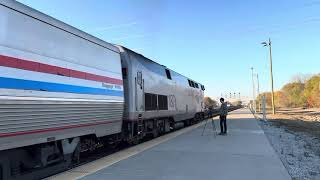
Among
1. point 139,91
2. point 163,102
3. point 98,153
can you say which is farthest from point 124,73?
point 163,102

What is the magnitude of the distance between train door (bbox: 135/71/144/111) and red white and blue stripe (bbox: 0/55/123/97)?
3.44 meters

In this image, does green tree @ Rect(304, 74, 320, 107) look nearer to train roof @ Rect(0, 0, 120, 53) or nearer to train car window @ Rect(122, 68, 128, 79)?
train car window @ Rect(122, 68, 128, 79)

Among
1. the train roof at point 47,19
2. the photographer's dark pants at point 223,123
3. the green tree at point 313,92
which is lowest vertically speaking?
the photographer's dark pants at point 223,123

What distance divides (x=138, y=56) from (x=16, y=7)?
30.4 feet

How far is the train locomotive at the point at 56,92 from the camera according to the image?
862 centimetres

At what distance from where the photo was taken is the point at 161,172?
34.8ft

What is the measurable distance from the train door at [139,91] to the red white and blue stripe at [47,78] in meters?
3.44

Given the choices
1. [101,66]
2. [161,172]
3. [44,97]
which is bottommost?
[161,172]

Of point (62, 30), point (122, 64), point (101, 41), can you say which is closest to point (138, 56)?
point (122, 64)

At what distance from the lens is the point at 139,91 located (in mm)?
17000

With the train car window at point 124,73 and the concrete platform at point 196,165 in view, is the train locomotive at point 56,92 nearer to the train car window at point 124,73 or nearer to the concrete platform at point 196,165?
the train car window at point 124,73

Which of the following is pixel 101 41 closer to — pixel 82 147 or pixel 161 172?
pixel 82 147

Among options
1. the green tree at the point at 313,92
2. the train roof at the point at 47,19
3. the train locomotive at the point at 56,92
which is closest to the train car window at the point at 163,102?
the train locomotive at the point at 56,92

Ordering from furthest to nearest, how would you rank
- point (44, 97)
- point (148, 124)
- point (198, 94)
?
point (198, 94), point (148, 124), point (44, 97)
